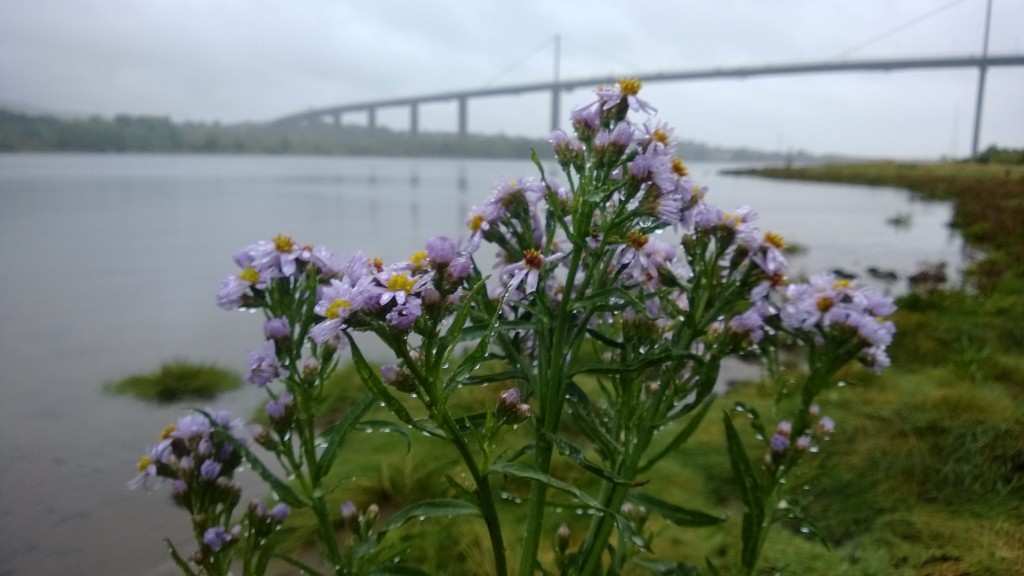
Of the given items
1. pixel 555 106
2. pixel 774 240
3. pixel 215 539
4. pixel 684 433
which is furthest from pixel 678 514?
pixel 555 106

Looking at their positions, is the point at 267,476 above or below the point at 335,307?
below

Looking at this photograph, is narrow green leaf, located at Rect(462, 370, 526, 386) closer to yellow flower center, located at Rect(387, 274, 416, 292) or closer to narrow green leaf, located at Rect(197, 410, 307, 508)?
yellow flower center, located at Rect(387, 274, 416, 292)

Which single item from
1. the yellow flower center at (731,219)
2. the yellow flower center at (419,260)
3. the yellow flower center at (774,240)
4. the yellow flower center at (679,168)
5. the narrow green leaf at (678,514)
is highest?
the yellow flower center at (679,168)

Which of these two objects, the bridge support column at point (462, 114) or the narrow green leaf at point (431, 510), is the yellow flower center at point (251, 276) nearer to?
the narrow green leaf at point (431, 510)

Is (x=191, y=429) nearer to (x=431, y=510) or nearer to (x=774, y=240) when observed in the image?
(x=431, y=510)

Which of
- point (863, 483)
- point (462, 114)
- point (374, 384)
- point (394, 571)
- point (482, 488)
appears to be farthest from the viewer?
point (462, 114)

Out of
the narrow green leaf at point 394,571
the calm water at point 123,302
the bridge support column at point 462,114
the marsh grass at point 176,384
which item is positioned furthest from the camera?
the bridge support column at point 462,114

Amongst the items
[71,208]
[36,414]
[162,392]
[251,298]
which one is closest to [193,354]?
[162,392]

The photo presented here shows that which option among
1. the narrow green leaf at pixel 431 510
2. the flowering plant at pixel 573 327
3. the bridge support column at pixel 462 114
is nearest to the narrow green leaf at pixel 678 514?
the flowering plant at pixel 573 327
